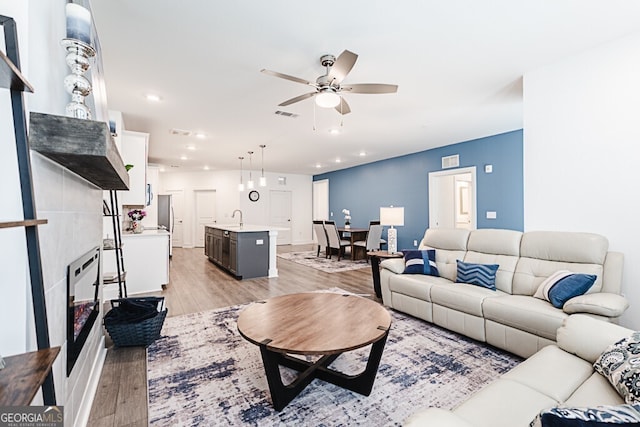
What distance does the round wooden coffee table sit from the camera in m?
1.64

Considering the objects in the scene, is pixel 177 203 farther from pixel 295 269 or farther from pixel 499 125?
pixel 499 125

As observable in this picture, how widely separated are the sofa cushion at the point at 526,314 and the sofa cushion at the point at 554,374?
637 mm

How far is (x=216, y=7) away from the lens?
2.11 metres

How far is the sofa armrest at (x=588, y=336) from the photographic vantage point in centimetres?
156

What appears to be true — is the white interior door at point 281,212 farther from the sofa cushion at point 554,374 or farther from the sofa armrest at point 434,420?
the sofa armrest at point 434,420

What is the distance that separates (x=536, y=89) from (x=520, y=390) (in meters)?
3.13

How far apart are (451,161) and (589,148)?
3622 mm

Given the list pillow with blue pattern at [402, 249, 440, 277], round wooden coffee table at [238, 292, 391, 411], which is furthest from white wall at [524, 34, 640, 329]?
round wooden coffee table at [238, 292, 391, 411]

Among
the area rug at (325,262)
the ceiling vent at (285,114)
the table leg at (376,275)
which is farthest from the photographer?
the area rug at (325,262)

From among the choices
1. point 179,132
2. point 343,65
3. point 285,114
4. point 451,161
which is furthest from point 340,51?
point 451,161

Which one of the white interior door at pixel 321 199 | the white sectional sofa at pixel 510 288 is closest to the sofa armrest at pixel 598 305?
the white sectional sofa at pixel 510 288

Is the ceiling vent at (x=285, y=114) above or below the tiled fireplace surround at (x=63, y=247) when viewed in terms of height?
above

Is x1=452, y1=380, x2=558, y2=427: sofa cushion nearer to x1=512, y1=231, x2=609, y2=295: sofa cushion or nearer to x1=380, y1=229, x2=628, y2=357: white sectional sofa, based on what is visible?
x1=380, y1=229, x2=628, y2=357: white sectional sofa

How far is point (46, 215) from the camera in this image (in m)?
1.15
